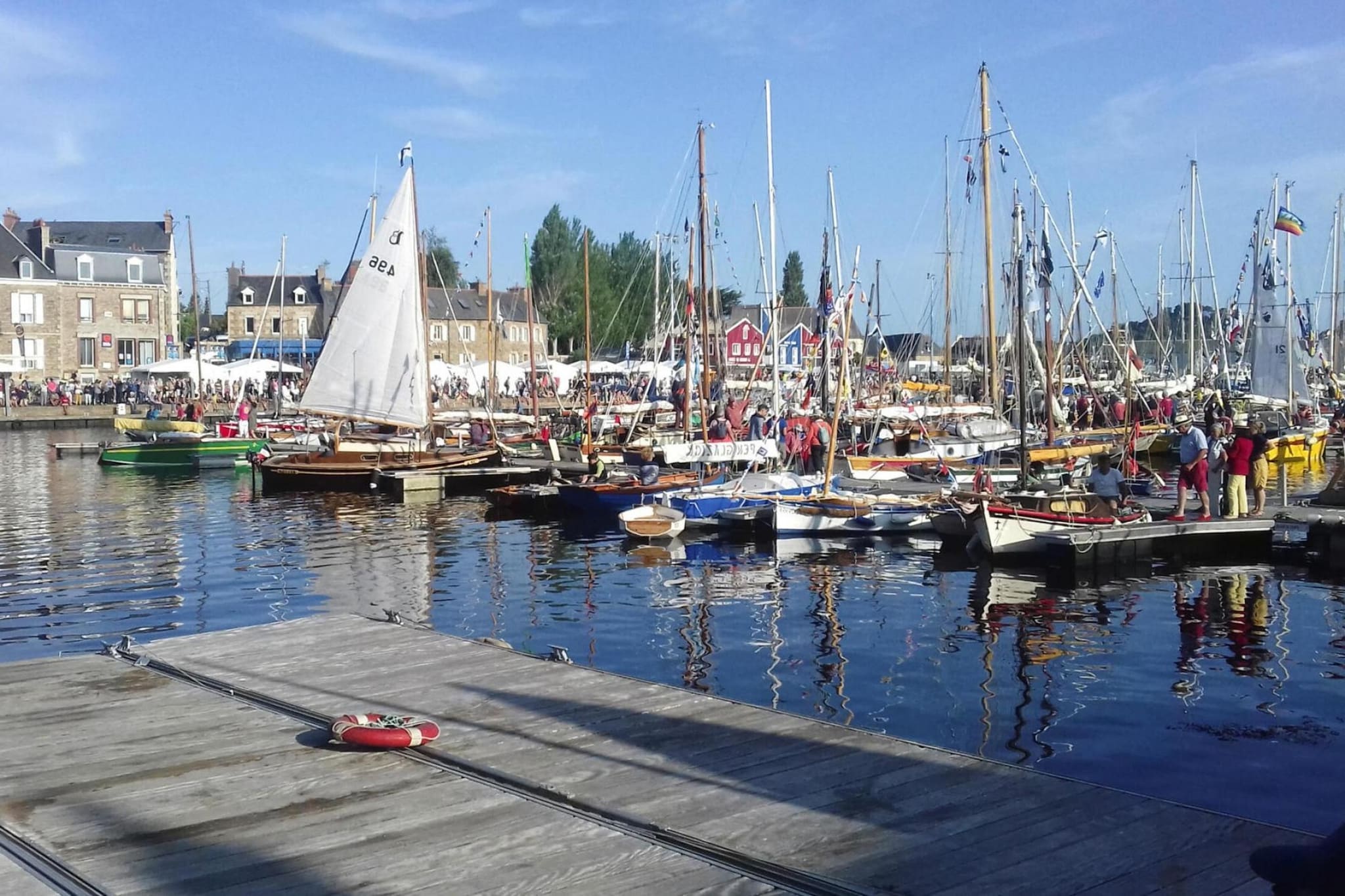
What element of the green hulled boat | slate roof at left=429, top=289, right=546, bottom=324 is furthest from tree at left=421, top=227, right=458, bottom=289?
the green hulled boat

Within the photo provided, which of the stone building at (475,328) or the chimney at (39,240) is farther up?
the chimney at (39,240)

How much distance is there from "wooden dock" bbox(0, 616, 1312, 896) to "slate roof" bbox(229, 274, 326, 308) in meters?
100

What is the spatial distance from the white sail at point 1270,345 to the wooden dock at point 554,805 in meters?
41.6

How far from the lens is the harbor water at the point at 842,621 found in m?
13.4

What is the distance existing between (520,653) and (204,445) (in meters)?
40.7

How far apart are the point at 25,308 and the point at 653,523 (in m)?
72.8

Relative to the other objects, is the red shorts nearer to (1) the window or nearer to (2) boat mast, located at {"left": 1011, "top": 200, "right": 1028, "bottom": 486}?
(2) boat mast, located at {"left": 1011, "top": 200, "right": 1028, "bottom": 486}

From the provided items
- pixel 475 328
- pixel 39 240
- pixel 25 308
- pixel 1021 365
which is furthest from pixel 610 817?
pixel 475 328

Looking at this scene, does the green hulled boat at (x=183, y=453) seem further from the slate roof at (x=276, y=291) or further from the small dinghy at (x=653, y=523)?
the slate roof at (x=276, y=291)

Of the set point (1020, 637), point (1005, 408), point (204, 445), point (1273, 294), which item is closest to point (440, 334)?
point (204, 445)

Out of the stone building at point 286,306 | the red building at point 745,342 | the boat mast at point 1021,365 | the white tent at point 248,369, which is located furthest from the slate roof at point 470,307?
the boat mast at point 1021,365

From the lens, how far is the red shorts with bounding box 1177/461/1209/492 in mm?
25672

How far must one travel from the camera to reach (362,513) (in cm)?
3497

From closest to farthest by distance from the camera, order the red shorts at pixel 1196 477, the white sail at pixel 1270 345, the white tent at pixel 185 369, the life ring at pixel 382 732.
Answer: the life ring at pixel 382 732 → the red shorts at pixel 1196 477 → the white sail at pixel 1270 345 → the white tent at pixel 185 369
